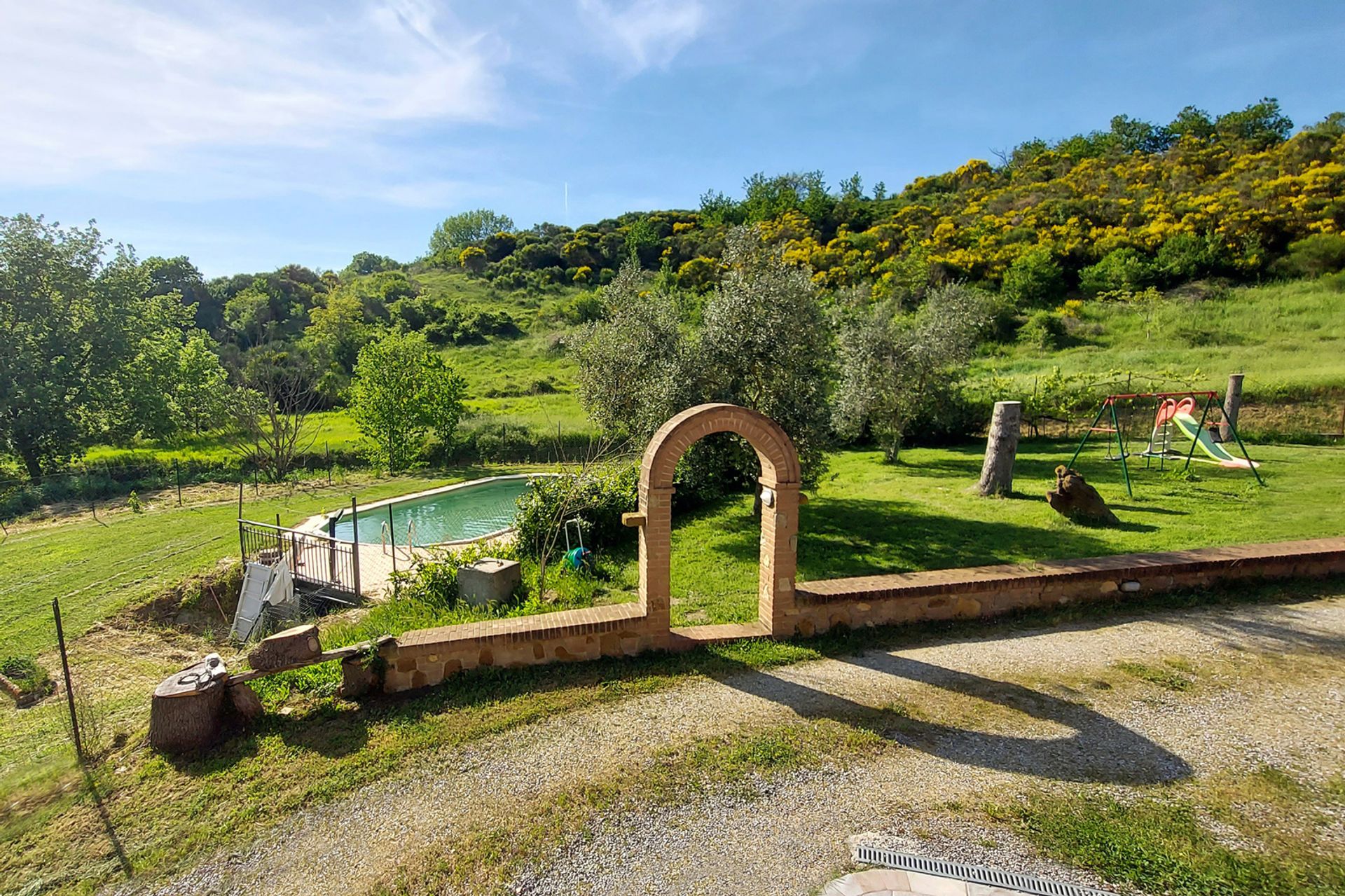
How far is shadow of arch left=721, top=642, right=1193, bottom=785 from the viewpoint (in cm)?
438

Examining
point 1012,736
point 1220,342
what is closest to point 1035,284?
point 1220,342

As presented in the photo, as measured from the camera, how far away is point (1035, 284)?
37.0 metres

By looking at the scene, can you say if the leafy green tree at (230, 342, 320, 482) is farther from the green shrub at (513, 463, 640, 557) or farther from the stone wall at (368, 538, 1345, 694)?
the stone wall at (368, 538, 1345, 694)

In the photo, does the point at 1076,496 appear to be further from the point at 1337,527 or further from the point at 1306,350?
the point at 1306,350

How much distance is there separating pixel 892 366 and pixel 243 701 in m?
17.6

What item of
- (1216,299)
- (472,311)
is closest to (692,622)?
(1216,299)

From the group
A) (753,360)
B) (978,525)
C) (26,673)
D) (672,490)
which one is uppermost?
(753,360)

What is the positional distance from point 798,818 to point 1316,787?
371 cm

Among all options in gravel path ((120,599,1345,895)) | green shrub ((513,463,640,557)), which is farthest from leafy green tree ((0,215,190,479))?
gravel path ((120,599,1345,895))

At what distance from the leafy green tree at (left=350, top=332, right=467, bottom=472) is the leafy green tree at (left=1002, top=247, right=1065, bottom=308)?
112 feet

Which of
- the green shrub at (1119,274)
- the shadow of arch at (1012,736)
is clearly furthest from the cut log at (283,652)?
the green shrub at (1119,274)

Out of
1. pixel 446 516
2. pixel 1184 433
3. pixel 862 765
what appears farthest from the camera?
pixel 446 516

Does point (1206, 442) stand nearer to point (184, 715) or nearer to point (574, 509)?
point (574, 509)

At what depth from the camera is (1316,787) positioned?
163 inches
